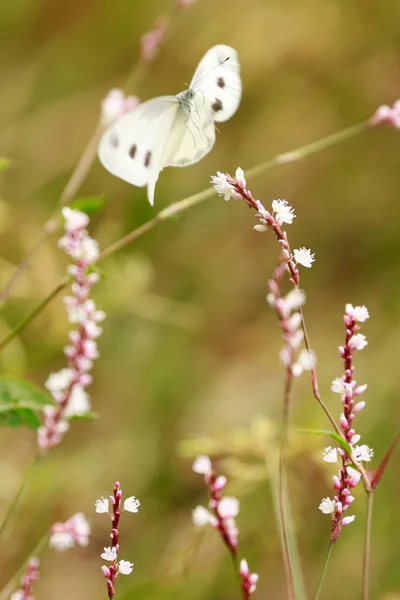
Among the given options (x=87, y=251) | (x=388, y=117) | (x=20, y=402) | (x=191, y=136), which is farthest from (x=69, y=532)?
(x=388, y=117)

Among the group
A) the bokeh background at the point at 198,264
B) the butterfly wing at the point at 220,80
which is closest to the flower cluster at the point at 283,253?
the butterfly wing at the point at 220,80

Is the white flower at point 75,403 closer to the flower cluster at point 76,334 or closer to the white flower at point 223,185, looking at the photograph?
the flower cluster at point 76,334

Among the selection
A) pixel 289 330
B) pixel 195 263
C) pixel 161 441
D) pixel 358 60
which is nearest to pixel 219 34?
pixel 358 60

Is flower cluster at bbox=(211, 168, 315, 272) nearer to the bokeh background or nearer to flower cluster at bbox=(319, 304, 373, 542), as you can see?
flower cluster at bbox=(319, 304, 373, 542)

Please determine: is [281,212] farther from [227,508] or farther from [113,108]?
[113,108]

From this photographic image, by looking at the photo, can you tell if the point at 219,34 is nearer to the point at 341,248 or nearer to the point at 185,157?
the point at 341,248

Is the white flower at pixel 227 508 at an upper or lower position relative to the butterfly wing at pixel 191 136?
lower

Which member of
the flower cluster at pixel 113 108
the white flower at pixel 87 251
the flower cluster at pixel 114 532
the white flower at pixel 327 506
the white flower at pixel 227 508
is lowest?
the flower cluster at pixel 114 532
